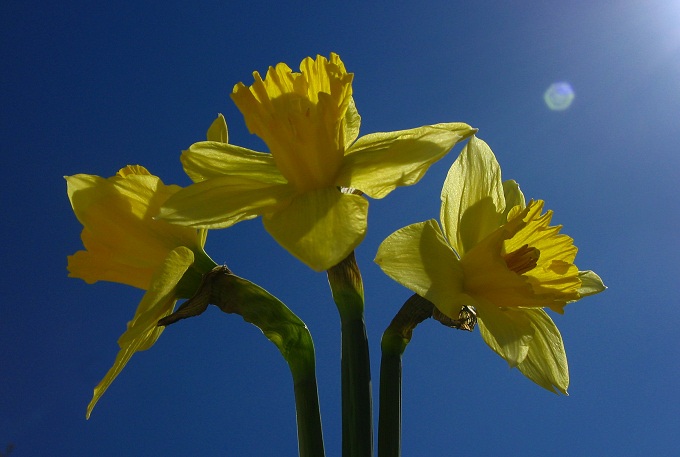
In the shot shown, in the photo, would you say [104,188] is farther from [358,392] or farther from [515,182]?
[515,182]

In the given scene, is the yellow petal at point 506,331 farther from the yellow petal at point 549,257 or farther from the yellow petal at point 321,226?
the yellow petal at point 321,226

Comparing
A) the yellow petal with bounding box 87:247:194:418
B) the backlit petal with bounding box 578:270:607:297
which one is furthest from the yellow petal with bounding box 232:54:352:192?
the backlit petal with bounding box 578:270:607:297

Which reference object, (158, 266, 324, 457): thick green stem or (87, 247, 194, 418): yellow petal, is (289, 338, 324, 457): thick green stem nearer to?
(158, 266, 324, 457): thick green stem


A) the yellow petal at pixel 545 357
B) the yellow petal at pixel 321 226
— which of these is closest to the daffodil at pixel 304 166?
the yellow petal at pixel 321 226

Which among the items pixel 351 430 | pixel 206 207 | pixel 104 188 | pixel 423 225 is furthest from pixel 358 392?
pixel 104 188

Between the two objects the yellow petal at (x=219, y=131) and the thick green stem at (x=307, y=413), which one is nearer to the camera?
the thick green stem at (x=307, y=413)
